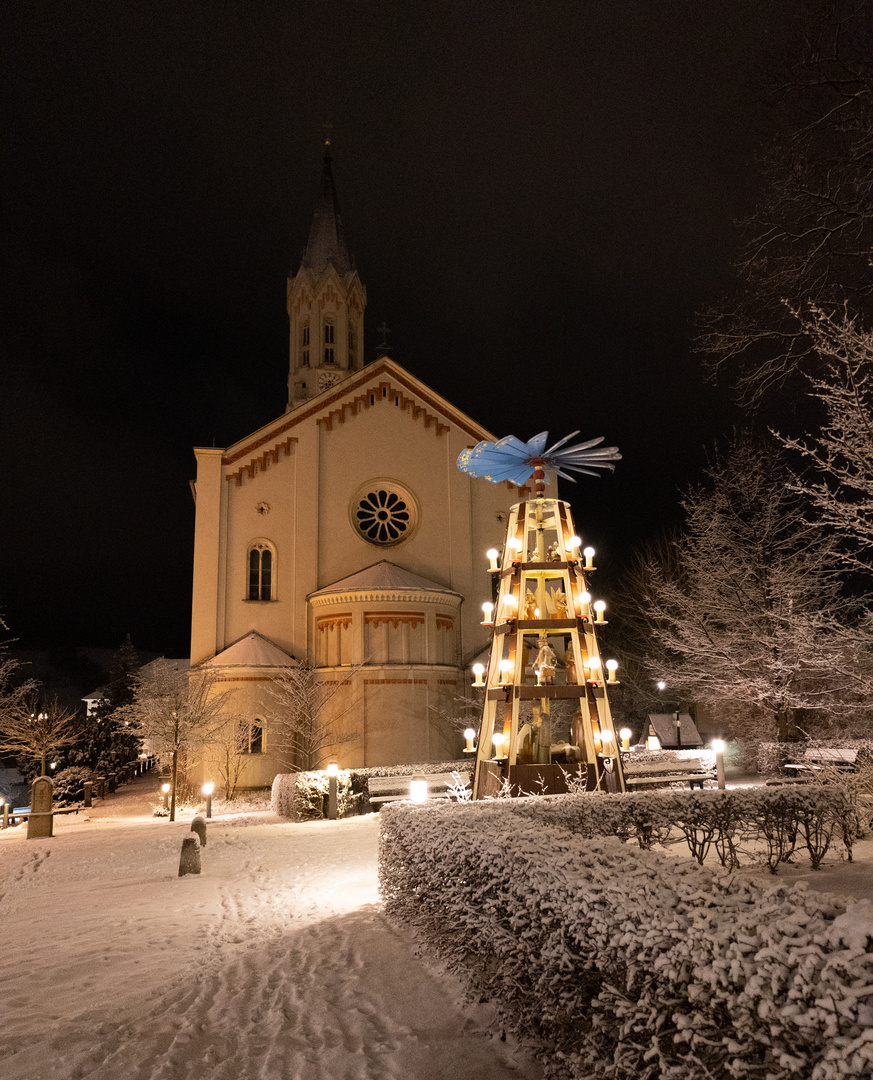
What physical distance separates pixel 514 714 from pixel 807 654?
9451 mm

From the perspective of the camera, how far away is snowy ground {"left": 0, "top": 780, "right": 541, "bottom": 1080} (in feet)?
16.1

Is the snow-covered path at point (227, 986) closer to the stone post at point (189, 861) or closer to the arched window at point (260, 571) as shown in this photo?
the stone post at point (189, 861)

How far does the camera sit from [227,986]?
21.0ft

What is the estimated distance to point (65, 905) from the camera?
9.84 meters

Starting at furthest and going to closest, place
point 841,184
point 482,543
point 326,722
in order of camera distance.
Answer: point 482,543, point 326,722, point 841,184

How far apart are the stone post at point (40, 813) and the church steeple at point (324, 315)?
27.3 metres

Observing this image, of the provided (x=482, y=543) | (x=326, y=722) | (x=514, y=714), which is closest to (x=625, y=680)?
(x=482, y=543)

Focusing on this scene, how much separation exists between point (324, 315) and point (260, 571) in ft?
67.0

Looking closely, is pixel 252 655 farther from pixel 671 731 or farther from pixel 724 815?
pixel 724 815

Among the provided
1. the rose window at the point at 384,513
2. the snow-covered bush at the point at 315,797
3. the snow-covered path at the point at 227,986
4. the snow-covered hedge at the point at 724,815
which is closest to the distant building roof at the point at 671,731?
the rose window at the point at 384,513

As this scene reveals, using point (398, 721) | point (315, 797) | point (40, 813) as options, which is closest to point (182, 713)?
point (40, 813)

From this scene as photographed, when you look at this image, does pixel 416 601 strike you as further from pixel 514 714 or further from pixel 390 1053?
pixel 390 1053

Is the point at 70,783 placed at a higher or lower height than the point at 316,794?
lower

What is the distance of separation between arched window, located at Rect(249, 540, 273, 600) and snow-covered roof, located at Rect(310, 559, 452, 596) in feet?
6.90
